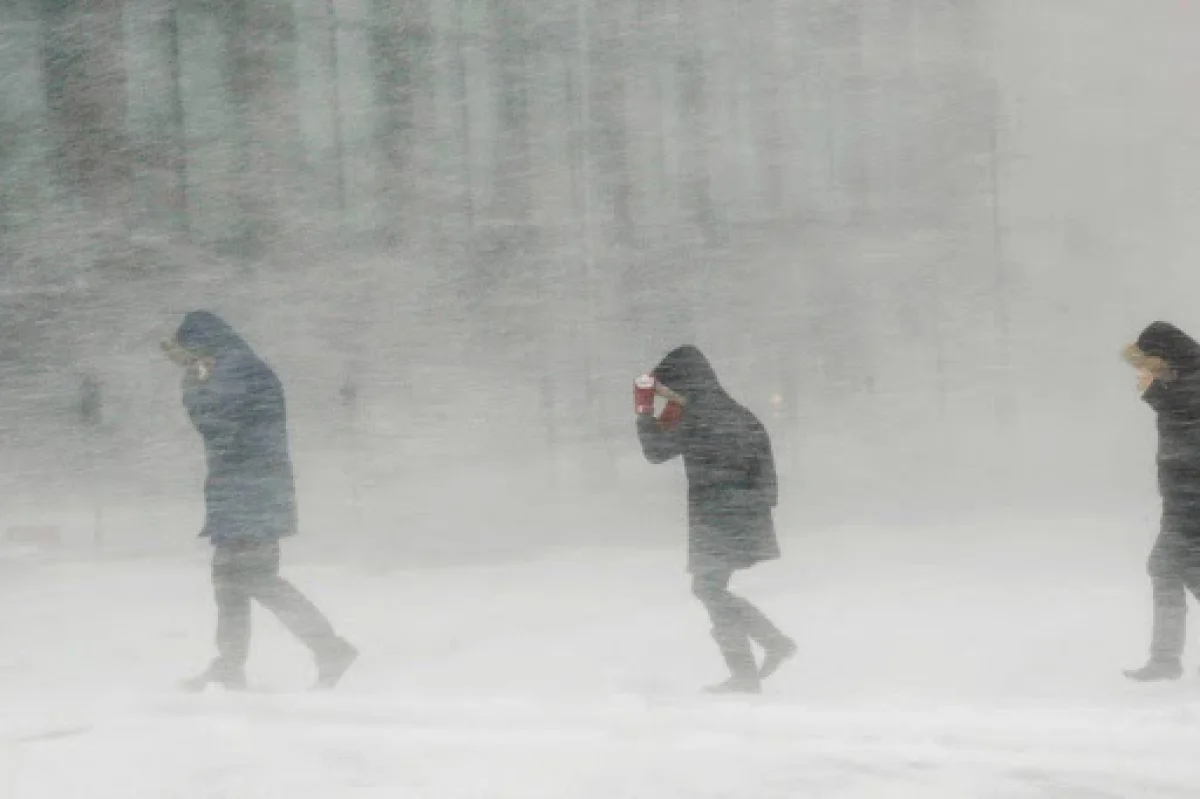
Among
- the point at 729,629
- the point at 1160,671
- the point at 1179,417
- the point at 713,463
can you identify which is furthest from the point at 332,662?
the point at 1179,417

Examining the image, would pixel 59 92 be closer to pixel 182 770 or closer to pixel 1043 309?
pixel 182 770

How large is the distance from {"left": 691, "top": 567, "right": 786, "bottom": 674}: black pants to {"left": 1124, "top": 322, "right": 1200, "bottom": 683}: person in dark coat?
1.67m

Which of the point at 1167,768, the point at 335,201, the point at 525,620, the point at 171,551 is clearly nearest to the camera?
the point at 1167,768

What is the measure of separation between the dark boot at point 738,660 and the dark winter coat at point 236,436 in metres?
1.88

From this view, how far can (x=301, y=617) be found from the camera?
7098 mm

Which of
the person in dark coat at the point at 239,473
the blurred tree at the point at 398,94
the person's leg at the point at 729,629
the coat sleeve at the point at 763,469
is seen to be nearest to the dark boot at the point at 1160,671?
the person's leg at the point at 729,629

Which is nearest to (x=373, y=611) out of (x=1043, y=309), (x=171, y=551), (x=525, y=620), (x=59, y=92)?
(x=525, y=620)

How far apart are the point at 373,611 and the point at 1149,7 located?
83.6 ft

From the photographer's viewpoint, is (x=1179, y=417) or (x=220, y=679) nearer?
(x=1179, y=417)

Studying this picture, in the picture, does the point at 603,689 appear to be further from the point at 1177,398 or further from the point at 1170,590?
the point at 1177,398

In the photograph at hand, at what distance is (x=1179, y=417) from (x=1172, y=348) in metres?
0.30

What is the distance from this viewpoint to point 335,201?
64.5 ft

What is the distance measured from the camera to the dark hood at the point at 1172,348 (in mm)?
6953

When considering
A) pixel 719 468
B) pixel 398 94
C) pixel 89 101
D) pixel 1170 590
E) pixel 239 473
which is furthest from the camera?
pixel 398 94
